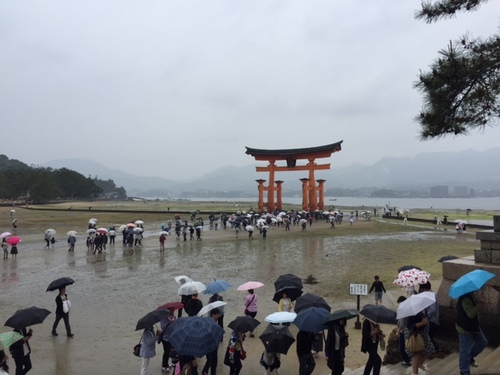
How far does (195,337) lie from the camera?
17.6ft

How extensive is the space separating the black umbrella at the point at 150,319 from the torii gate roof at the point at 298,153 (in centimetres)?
4050

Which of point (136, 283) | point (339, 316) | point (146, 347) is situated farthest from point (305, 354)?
point (136, 283)

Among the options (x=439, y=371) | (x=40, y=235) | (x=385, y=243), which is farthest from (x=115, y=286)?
(x=40, y=235)

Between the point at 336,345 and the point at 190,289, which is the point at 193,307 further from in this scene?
the point at 336,345

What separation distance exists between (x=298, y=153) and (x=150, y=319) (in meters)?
42.5

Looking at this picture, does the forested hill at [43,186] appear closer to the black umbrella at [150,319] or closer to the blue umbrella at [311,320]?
the black umbrella at [150,319]

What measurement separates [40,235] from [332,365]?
29.5m

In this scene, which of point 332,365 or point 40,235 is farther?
point 40,235

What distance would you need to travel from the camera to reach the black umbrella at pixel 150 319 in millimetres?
6150

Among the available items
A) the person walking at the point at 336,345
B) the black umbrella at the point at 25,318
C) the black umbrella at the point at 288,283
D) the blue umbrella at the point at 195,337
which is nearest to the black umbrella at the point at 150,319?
the blue umbrella at the point at 195,337

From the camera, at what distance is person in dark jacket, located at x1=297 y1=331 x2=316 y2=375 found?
5.74 metres

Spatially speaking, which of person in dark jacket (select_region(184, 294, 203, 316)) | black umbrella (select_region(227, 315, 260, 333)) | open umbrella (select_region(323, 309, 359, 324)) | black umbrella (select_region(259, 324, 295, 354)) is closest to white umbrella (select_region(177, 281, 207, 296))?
person in dark jacket (select_region(184, 294, 203, 316))

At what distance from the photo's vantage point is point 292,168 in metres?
49.6

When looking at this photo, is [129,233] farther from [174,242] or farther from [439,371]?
[439,371]
